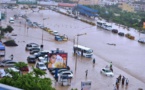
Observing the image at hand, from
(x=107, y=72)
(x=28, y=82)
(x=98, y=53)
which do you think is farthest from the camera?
(x=98, y=53)

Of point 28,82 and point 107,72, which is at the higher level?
point 28,82

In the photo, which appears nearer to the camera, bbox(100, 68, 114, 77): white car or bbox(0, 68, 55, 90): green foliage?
bbox(0, 68, 55, 90): green foliage

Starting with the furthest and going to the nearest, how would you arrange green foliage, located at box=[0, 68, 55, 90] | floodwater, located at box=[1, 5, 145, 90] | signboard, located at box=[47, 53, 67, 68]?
floodwater, located at box=[1, 5, 145, 90]
signboard, located at box=[47, 53, 67, 68]
green foliage, located at box=[0, 68, 55, 90]

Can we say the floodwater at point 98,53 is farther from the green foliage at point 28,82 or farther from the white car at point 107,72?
the green foliage at point 28,82

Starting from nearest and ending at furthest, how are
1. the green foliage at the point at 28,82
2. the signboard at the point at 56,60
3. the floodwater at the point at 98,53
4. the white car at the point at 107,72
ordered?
the green foliage at the point at 28,82, the signboard at the point at 56,60, the floodwater at the point at 98,53, the white car at the point at 107,72

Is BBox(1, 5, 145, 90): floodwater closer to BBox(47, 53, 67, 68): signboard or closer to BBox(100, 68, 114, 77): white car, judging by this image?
BBox(100, 68, 114, 77): white car

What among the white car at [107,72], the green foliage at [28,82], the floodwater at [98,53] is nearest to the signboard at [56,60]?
the floodwater at [98,53]

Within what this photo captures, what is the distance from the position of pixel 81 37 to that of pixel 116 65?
4.95 m

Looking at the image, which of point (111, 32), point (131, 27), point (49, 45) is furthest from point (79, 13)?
point (49, 45)

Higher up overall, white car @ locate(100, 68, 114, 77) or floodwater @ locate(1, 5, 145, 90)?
white car @ locate(100, 68, 114, 77)

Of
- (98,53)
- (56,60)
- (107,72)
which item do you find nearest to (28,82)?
(56,60)

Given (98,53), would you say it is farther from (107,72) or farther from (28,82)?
(28,82)

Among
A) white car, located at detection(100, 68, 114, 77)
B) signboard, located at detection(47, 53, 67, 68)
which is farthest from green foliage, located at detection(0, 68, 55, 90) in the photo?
white car, located at detection(100, 68, 114, 77)

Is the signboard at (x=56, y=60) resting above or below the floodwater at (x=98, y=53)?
above
